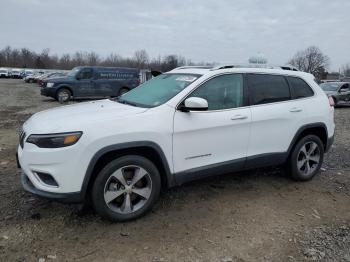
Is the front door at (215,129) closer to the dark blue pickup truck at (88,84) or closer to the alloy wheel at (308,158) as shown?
the alloy wheel at (308,158)

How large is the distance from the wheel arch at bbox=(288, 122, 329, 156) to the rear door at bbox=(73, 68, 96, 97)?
14673mm

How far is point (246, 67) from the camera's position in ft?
15.6

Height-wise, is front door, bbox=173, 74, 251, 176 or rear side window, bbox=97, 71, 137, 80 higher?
rear side window, bbox=97, 71, 137, 80

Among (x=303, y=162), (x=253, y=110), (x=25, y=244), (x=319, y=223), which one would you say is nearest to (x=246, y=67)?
(x=253, y=110)

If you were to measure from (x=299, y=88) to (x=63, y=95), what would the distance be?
14.9 m

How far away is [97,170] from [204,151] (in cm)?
130

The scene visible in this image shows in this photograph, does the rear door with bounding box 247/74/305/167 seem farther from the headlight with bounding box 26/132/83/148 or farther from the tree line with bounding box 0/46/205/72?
the tree line with bounding box 0/46/205/72

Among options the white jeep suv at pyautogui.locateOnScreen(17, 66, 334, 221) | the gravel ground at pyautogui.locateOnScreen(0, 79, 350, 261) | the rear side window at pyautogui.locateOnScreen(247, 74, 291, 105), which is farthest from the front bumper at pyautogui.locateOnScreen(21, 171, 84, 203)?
the rear side window at pyautogui.locateOnScreen(247, 74, 291, 105)

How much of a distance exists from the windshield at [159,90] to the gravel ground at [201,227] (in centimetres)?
131

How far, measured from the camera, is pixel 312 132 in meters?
5.39

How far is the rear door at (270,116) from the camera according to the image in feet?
15.2

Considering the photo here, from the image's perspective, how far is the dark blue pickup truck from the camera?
1784 cm

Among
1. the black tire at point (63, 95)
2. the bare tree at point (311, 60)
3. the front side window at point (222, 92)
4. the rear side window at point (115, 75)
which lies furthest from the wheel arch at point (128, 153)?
the bare tree at point (311, 60)

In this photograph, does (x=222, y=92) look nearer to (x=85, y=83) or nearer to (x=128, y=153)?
(x=128, y=153)
